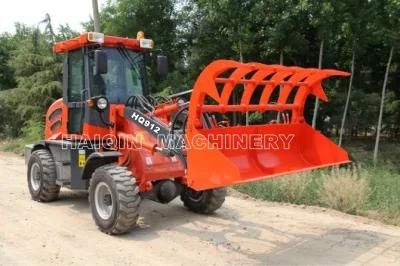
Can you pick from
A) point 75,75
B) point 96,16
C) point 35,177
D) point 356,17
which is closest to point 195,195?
point 75,75

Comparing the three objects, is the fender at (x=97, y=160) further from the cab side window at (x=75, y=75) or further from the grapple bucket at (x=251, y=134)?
the grapple bucket at (x=251, y=134)

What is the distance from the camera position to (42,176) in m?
8.52

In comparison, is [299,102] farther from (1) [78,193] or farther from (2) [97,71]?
(1) [78,193]

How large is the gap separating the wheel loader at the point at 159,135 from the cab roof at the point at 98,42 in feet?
0.05

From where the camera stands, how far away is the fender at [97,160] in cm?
711

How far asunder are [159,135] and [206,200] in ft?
5.05

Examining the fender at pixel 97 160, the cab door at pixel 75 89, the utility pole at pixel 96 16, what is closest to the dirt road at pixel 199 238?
the fender at pixel 97 160

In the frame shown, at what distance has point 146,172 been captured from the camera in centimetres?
697

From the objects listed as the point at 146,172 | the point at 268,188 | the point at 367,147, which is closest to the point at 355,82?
the point at 367,147

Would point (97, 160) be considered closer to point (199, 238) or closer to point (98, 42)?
point (98, 42)

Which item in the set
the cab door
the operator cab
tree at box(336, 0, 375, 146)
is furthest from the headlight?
tree at box(336, 0, 375, 146)

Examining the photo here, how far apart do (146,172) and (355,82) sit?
15421mm

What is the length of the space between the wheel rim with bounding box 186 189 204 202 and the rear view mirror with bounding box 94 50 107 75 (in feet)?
7.79

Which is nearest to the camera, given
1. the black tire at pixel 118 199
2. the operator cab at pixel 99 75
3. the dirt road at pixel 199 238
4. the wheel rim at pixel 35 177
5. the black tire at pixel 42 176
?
the dirt road at pixel 199 238
